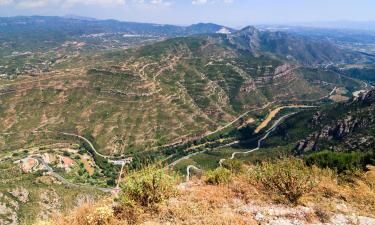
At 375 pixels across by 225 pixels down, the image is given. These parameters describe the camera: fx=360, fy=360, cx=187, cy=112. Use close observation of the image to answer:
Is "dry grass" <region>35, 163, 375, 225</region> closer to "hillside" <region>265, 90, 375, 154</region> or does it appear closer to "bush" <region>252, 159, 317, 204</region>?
"bush" <region>252, 159, 317, 204</region>

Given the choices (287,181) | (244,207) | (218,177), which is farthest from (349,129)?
(244,207)

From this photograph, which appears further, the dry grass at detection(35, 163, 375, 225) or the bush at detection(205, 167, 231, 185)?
the bush at detection(205, 167, 231, 185)

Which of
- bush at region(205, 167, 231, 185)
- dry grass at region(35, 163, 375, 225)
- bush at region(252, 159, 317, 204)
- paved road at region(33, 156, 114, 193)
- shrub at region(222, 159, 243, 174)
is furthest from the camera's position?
paved road at region(33, 156, 114, 193)

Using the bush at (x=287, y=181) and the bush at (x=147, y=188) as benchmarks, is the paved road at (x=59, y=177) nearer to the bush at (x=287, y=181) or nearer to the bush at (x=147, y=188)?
the bush at (x=147, y=188)

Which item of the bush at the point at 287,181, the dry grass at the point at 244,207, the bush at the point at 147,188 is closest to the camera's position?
the dry grass at the point at 244,207

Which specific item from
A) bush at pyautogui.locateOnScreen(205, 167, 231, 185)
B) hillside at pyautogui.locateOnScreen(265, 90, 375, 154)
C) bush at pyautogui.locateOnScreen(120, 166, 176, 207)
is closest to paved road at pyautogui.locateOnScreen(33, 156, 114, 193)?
hillside at pyautogui.locateOnScreen(265, 90, 375, 154)

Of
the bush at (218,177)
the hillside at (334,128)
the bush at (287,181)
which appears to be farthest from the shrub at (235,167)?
the hillside at (334,128)
